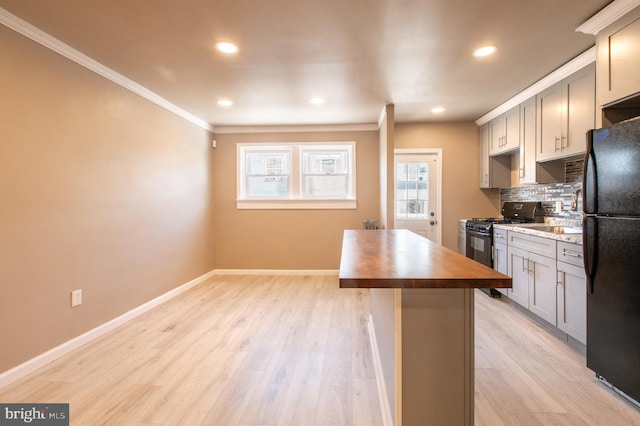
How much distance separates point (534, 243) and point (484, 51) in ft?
6.00

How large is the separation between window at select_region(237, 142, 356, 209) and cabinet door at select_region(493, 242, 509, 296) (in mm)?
2155

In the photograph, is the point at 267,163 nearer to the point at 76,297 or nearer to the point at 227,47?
the point at 227,47

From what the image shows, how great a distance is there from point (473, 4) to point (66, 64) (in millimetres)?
3071

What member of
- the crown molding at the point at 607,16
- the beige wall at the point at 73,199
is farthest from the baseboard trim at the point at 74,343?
the crown molding at the point at 607,16

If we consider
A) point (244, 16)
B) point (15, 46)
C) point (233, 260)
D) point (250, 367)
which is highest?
point (244, 16)

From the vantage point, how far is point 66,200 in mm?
2404

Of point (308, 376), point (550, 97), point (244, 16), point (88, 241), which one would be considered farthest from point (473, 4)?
point (88, 241)

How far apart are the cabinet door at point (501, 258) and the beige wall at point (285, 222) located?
1815 millimetres

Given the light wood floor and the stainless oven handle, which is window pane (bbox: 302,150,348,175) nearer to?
the stainless oven handle

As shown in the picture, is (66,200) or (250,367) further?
(66,200)

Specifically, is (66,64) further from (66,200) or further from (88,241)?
(88,241)

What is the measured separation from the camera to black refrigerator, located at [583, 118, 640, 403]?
1.67m

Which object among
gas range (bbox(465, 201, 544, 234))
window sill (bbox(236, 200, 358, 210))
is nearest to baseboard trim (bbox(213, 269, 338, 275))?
window sill (bbox(236, 200, 358, 210))

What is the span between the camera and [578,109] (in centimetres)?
271
